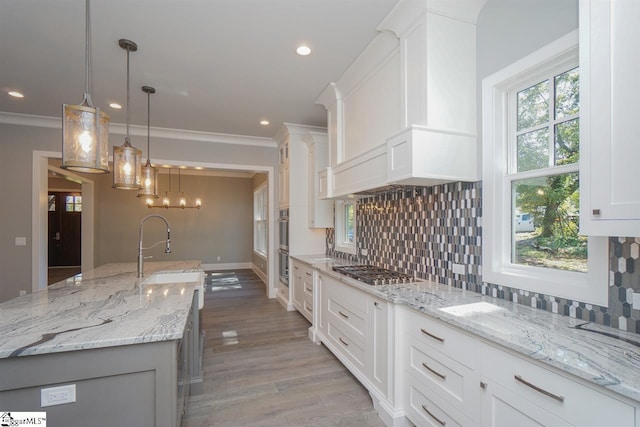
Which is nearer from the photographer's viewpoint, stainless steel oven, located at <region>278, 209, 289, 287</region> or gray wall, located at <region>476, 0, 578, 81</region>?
gray wall, located at <region>476, 0, 578, 81</region>

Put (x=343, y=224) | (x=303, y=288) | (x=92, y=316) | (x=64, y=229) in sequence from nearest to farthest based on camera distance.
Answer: (x=92, y=316)
(x=303, y=288)
(x=343, y=224)
(x=64, y=229)

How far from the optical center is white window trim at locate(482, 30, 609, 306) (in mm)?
1608

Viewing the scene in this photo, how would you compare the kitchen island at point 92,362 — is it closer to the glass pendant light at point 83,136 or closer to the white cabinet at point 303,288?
the glass pendant light at point 83,136

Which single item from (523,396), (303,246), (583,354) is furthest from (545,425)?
(303,246)

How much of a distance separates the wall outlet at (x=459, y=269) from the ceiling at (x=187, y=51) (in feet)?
6.24

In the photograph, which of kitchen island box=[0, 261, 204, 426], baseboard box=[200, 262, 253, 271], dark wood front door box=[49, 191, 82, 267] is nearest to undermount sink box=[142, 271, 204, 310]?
kitchen island box=[0, 261, 204, 426]

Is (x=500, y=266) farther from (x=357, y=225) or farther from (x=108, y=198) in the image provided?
(x=108, y=198)

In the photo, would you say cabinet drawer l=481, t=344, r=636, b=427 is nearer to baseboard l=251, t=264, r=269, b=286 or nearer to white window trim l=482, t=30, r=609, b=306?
white window trim l=482, t=30, r=609, b=306

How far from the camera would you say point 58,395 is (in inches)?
47.6

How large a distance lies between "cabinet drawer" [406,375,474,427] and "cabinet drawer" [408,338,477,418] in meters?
0.04

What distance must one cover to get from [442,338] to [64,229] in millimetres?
11041

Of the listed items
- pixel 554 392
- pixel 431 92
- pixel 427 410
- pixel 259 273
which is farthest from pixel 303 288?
pixel 259 273

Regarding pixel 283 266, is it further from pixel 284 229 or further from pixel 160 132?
pixel 160 132

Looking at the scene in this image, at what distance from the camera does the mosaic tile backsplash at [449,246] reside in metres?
1.34
